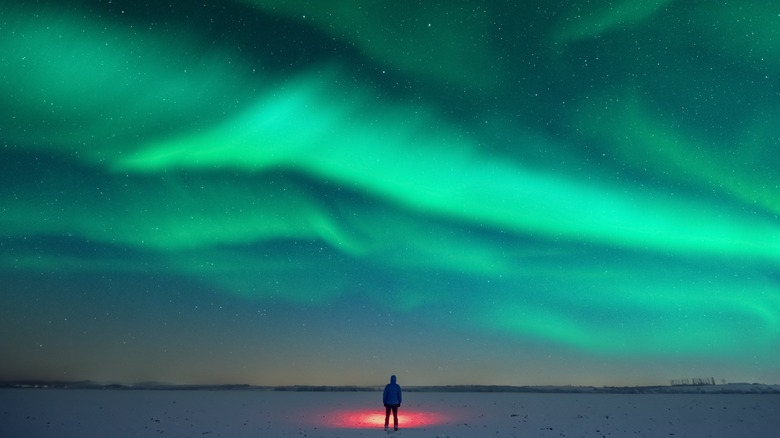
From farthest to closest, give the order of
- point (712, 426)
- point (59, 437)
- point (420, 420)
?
1. point (420, 420)
2. point (712, 426)
3. point (59, 437)

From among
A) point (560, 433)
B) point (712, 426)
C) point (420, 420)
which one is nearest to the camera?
point (560, 433)

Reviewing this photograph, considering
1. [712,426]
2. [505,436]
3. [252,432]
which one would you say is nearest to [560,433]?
[505,436]

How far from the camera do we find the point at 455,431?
21.5 m

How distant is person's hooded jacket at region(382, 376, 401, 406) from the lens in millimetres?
22609

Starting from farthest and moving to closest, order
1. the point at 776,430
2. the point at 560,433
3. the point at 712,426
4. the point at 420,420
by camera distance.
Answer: the point at 420,420, the point at 712,426, the point at 776,430, the point at 560,433

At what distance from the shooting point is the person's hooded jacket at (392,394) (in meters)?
22.6

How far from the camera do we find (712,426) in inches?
983

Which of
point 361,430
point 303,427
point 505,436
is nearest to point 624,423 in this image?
point 505,436

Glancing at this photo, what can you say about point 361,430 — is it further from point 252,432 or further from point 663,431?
point 663,431

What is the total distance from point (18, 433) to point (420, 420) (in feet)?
56.1

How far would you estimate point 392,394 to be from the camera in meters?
22.8

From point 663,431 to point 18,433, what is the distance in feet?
83.4

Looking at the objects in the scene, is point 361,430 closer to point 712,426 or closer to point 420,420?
point 420,420

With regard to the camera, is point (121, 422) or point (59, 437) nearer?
point (59, 437)
